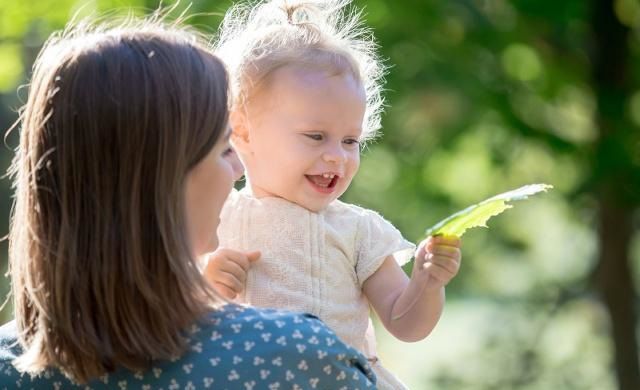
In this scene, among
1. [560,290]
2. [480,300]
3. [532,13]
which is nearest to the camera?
[532,13]

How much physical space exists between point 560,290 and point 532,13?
4377 millimetres

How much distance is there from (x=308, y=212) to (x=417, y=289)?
0.94 ft

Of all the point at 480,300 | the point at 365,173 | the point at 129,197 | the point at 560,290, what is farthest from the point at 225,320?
the point at 480,300

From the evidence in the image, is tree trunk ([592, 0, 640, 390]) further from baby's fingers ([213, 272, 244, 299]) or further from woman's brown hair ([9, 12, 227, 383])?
woman's brown hair ([9, 12, 227, 383])

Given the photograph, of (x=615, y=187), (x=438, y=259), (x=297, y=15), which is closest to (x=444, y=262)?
(x=438, y=259)

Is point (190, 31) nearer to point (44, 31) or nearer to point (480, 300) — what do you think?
point (44, 31)

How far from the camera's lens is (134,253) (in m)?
1.95

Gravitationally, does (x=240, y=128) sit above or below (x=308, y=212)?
above

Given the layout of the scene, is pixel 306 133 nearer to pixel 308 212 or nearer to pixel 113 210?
pixel 308 212

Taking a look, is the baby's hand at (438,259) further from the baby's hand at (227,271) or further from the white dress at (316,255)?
the baby's hand at (227,271)

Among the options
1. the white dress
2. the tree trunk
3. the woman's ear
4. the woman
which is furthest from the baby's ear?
the tree trunk

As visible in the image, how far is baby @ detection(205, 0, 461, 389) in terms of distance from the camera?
8.44 feet

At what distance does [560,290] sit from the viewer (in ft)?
36.2

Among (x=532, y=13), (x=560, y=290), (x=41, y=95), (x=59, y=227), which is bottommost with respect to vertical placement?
(x=560, y=290)
